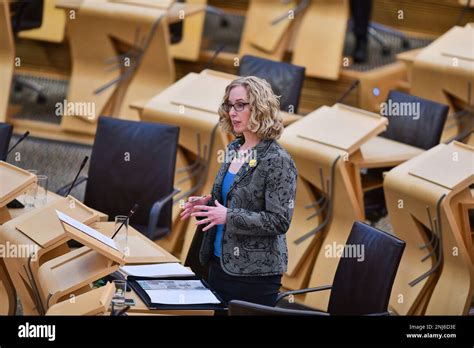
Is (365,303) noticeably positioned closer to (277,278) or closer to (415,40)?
(277,278)

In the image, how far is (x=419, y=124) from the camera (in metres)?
5.82

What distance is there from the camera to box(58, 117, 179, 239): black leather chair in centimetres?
524

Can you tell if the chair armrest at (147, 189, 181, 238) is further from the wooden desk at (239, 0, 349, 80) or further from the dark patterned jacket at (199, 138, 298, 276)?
the wooden desk at (239, 0, 349, 80)

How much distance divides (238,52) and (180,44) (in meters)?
0.50

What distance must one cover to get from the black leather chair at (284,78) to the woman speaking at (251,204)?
2.43 metres

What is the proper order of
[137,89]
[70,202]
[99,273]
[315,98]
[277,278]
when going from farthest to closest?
[315,98], [137,89], [70,202], [277,278], [99,273]

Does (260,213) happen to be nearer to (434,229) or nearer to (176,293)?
(176,293)

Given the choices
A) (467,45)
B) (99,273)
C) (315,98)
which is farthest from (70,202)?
(315,98)

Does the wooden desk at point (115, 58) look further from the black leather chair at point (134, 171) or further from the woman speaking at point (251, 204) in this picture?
the woman speaking at point (251, 204)

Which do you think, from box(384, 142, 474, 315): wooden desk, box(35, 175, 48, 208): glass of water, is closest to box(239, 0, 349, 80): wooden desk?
box(384, 142, 474, 315): wooden desk

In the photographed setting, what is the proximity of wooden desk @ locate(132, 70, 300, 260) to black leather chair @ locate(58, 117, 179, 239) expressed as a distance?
40 cm

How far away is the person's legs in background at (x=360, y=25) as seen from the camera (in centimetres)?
807

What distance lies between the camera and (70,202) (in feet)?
14.3

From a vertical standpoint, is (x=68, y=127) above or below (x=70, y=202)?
below
